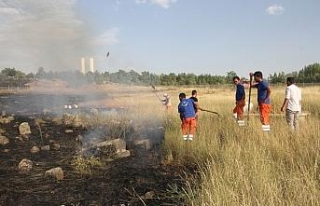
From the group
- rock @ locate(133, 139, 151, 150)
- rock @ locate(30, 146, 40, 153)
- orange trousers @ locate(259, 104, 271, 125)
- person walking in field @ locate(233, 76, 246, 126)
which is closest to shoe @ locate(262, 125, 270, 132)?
orange trousers @ locate(259, 104, 271, 125)

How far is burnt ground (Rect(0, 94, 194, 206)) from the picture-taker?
→ 269 inches

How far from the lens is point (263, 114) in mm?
9984

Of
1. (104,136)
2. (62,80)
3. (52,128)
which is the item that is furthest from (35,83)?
(104,136)

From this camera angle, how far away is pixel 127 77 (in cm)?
2764

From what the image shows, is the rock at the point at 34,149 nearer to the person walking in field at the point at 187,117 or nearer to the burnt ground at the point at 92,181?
the burnt ground at the point at 92,181

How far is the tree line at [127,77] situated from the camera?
27670 mm

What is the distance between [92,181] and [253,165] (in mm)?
3559

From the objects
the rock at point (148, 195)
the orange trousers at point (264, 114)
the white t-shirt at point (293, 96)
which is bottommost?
the rock at point (148, 195)

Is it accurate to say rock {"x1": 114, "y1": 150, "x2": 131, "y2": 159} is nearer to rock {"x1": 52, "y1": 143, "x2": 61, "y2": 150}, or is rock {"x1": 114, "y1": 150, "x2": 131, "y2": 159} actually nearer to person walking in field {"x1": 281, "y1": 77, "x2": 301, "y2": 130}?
rock {"x1": 52, "y1": 143, "x2": 61, "y2": 150}

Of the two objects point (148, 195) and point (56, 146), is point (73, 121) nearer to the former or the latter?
point (56, 146)

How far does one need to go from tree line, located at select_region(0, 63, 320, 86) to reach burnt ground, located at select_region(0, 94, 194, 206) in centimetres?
478

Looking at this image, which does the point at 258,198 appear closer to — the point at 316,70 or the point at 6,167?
the point at 6,167

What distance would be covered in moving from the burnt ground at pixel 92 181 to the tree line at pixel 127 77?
4.78 metres

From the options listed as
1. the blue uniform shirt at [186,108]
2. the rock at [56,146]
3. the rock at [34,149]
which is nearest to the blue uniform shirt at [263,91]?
the blue uniform shirt at [186,108]
